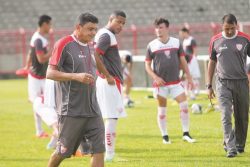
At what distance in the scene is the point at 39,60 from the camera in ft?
49.2

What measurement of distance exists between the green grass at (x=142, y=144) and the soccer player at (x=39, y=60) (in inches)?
33.3

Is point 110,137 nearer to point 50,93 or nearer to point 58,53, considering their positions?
point 50,93

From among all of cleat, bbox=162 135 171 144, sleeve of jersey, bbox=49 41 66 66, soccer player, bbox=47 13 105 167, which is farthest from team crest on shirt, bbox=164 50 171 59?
sleeve of jersey, bbox=49 41 66 66

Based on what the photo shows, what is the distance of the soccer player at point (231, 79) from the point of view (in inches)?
471

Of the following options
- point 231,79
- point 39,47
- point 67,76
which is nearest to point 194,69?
point 39,47

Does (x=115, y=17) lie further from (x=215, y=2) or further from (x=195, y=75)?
(x=215, y=2)

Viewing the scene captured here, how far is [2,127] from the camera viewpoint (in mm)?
17719

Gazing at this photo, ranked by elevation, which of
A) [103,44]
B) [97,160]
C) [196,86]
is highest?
[103,44]

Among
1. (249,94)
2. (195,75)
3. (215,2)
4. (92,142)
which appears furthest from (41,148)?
(215,2)

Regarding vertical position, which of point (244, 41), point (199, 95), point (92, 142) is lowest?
point (199, 95)

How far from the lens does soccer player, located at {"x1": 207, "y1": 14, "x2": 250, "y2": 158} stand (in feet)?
39.3

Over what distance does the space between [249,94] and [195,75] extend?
480 inches

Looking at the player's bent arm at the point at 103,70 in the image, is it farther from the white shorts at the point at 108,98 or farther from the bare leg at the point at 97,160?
the bare leg at the point at 97,160

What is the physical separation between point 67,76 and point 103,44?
3070 millimetres
